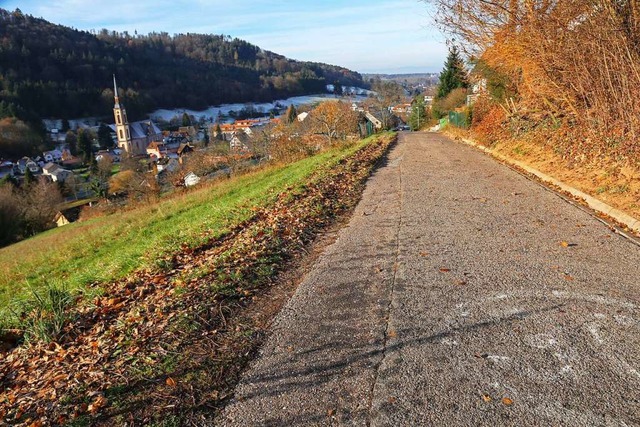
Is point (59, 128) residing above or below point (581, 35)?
below

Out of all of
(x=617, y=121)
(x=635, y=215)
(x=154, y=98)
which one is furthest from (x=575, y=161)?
(x=154, y=98)

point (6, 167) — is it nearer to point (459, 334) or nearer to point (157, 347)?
point (157, 347)

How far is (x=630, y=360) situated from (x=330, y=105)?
4317cm

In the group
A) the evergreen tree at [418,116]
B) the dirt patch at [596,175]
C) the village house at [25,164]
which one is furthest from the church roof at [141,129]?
the dirt patch at [596,175]

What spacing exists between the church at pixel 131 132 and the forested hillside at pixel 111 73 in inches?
577

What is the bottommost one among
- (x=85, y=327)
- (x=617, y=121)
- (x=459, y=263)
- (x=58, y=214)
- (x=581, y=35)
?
(x=58, y=214)

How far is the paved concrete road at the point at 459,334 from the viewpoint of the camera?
9.48 ft

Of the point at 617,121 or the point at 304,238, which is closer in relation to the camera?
the point at 304,238

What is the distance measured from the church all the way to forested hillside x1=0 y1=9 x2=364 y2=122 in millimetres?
14650

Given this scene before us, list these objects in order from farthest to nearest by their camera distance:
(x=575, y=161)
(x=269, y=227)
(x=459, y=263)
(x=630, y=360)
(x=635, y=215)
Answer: (x=575, y=161), (x=269, y=227), (x=635, y=215), (x=459, y=263), (x=630, y=360)

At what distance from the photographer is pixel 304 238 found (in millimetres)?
6895

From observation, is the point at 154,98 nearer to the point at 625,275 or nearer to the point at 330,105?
the point at 330,105

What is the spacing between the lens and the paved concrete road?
289 cm

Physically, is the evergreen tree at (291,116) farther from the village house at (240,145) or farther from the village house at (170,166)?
the village house at (170,166)
